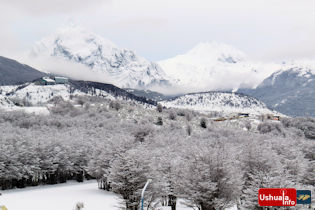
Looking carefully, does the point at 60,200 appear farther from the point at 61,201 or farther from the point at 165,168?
the point at 165,168

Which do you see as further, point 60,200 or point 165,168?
point 60,200

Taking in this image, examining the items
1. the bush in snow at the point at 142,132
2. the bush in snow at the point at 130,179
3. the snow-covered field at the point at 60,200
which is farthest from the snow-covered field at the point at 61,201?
the bush in snow at the point at 142,132

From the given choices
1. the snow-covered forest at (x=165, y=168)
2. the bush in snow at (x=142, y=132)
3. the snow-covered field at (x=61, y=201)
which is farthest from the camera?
the bush in snow at (x=142, y=132)

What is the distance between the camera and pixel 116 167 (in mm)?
44094

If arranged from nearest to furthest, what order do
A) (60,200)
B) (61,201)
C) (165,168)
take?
(165,168) → (61,201) → (60,200)

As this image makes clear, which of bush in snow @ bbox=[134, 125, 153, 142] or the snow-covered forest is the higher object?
bush in snow @ bbox=[134, 125, 153, 142]

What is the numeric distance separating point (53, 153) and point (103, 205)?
37.3 m

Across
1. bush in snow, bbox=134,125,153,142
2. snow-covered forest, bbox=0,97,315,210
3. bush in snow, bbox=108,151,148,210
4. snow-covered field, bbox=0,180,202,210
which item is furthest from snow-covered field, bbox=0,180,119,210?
bush in snow, bbox=134,125,153,142

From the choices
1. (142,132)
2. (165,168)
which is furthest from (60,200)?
(142,132)

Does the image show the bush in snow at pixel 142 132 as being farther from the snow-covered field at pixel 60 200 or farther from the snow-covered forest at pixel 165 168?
the snow-covered field at pixel 60 200

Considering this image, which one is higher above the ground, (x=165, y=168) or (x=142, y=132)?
(x=142, y=132)

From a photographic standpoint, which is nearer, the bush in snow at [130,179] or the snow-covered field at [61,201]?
the bush in snow at [130,179]

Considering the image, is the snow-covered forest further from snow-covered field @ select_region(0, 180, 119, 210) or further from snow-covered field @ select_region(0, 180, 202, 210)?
snow-covered field @ select_region(0, 180, 119, 210)

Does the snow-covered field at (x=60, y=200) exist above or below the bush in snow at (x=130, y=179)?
below
